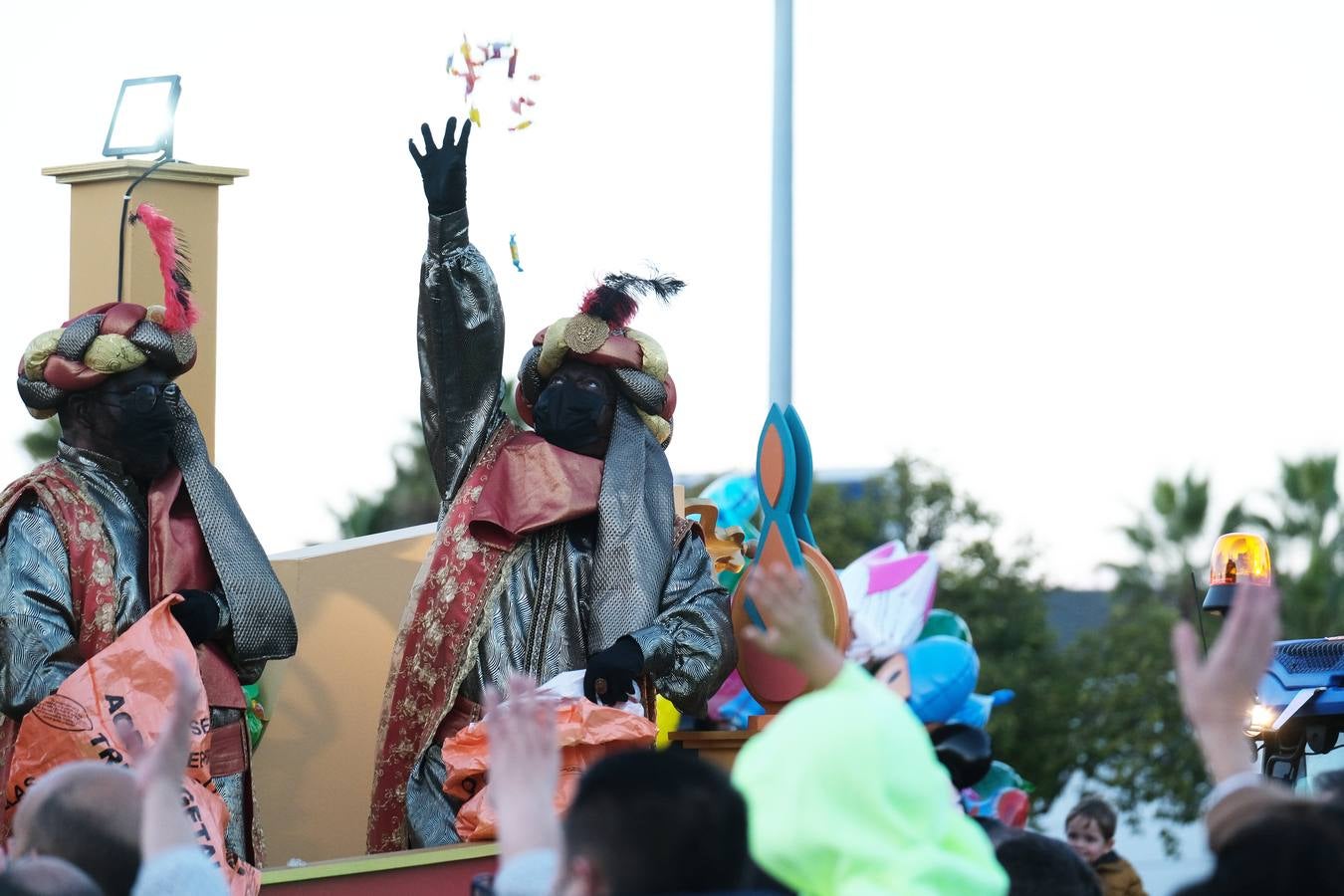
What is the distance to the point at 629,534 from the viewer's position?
20.1ft

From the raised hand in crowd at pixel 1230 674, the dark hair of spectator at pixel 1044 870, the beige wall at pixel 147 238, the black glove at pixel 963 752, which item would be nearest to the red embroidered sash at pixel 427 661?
the beige wall at pixel 147 238

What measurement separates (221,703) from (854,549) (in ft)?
59.1

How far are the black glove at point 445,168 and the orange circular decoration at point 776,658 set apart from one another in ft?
4.67

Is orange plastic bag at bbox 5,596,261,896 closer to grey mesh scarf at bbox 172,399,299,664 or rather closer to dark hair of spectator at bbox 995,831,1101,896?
grey mesh scarf at bbox 172,399,299,664

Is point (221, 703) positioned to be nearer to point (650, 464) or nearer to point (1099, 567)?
point (650, 464)

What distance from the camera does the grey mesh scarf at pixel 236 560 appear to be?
5.80 meters

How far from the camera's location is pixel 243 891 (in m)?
4.95

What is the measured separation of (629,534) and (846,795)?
362 cm

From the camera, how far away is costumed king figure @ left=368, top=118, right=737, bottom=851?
6004 millimetres

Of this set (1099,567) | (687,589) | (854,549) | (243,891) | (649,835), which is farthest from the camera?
(1099,567)

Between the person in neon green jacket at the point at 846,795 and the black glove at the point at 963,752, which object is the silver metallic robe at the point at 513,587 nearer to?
the person in neon green jacket at the point at 846,795

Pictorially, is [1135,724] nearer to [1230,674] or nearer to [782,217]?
[782,217]

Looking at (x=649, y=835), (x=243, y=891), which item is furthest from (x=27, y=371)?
(x=649, y=835)

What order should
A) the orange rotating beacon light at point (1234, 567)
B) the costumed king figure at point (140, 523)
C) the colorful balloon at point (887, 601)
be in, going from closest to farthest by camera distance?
the orange rotating beacon light at point (1234, 567) < the costumed king figure at point (140, 523) < the colorful balloon at point (887, 601)
